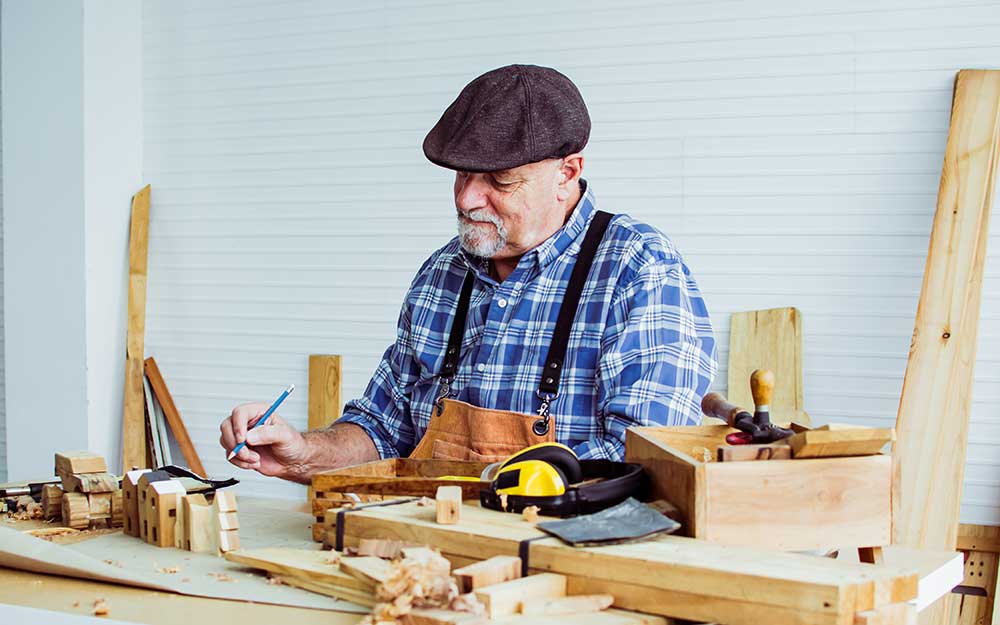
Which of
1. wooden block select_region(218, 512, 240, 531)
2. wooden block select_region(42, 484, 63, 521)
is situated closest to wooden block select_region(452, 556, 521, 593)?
wooden block select_region(218, 512, 240, 531)

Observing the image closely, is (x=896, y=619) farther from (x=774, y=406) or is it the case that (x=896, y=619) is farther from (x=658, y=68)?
(x=658, y=68)

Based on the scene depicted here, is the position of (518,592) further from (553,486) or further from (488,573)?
(553,486)

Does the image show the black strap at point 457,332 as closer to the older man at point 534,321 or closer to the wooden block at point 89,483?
the older man at point 534,321

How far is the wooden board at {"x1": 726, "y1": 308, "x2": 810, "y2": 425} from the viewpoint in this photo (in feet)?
14.9

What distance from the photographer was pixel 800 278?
462cm

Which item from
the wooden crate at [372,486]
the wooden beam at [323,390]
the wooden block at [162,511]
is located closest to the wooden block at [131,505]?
the wooden block at [162,511]

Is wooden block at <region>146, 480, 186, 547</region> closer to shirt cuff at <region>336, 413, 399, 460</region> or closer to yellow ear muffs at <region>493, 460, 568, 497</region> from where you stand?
yellow ear muffs at <region>493, 460, 568, 497</region>

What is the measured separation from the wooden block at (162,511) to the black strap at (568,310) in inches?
36.2

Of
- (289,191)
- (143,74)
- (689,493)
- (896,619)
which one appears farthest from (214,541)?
(143,74)

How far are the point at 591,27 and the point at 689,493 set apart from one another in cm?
383

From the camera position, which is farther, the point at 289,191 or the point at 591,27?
the point at 289,191

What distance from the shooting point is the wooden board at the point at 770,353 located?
4.54m

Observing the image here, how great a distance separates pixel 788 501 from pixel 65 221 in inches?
209

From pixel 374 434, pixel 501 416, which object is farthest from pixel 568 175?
pixel 374 434
